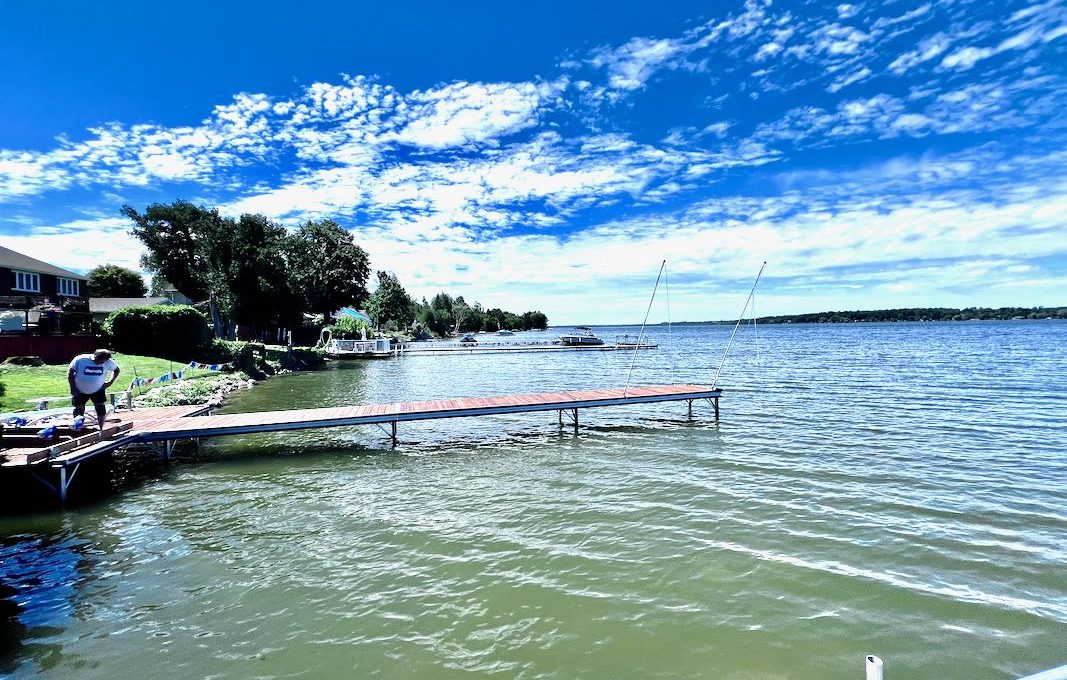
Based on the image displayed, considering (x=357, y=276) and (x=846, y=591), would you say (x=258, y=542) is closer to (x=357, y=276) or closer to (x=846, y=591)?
(x=846, y=591)

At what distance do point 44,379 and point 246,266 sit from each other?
3228 cm

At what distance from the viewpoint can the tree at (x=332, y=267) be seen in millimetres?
77125

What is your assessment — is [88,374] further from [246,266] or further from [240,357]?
[246,266]

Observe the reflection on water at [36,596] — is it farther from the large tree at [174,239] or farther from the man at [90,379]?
the large tree at [174,239]

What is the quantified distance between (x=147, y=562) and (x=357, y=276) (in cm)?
7878

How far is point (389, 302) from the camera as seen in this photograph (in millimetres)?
118688

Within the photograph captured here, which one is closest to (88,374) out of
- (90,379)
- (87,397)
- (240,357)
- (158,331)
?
(90,379)

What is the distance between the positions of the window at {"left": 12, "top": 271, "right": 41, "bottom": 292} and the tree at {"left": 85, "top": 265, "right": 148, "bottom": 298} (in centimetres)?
3747

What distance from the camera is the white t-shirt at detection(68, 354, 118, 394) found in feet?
41.9

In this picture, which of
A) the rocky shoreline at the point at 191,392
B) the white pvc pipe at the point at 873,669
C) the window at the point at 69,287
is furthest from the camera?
the window at the point at 69,287

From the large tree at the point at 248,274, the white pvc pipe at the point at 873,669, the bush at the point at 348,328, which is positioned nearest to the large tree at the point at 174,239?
the large tree at the point at 248,274

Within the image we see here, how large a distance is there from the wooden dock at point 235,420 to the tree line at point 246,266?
39269mm

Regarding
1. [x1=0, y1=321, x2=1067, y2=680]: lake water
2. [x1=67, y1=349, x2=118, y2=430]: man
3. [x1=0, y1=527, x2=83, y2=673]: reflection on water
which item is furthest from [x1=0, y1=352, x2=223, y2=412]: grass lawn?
[x1=0, y1=527, x2=83, y2=673]: reflection on water

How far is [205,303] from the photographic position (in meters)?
64.8
